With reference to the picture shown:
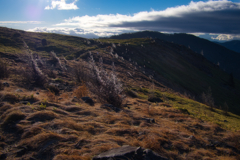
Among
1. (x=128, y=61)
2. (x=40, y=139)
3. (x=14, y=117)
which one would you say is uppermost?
(x=128, y=61)

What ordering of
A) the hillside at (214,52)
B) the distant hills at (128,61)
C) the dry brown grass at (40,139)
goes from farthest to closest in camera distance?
the hillside at (214,52) < the distant hills at (128,61) < the dry brown grass at (40,139)

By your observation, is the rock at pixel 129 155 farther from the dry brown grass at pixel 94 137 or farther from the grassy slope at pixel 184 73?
the grassy slope at pixel 184 73

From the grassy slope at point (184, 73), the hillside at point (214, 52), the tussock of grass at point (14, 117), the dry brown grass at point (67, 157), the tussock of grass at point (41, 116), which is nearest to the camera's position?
the dry brown grass at point (67, 157)

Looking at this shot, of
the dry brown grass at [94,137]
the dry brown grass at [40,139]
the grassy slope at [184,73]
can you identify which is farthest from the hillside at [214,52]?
the dry brown grass at [40,139]

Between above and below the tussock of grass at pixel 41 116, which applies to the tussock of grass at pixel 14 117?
above

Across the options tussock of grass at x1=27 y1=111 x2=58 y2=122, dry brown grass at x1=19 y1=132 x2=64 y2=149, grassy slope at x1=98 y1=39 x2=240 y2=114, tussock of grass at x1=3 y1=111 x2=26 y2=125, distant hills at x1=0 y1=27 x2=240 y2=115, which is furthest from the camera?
grassy slope at x1=98 y1=39 x2=240 y2=114

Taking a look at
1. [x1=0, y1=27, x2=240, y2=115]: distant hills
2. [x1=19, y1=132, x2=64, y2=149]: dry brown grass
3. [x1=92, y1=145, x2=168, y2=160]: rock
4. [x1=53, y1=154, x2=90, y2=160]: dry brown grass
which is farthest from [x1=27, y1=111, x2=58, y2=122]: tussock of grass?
[x1=0, y1=27, x2=240, y2=115]: distant hills

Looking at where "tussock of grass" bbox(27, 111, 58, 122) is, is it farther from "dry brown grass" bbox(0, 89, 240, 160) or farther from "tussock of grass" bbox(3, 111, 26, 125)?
"tussock of grass" bbox(3, 111, 26, 125)

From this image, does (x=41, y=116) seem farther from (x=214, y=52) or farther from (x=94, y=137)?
(x=214, y=52)

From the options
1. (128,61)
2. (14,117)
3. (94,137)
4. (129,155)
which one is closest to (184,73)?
(128,61)

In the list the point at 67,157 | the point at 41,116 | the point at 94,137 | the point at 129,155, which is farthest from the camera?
the point at 41,116

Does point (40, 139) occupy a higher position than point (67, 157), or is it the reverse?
point (40, 139)

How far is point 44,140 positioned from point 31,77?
28.2ft

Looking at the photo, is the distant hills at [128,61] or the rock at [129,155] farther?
the distant hills at [128,61]
